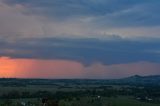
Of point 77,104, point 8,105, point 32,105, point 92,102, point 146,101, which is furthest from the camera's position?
point 146,101

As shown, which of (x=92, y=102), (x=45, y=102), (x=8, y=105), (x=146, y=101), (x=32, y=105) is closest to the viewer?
(x=45, y=102)

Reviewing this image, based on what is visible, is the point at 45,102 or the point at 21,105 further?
the point at 21,105

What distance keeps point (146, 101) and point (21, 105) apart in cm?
6977

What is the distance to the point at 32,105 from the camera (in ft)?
481

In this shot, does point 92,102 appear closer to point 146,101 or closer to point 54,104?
point 146,101

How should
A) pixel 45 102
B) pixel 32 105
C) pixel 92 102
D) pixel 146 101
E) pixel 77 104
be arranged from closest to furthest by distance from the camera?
pixel 45 102 → pixel 32 105 → pixel 77 104 → pixel 92 102 → pixel 146 101

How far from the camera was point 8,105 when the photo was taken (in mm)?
137625

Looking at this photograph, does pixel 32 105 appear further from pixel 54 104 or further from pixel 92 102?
pixel 54 104

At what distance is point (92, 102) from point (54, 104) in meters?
83.8

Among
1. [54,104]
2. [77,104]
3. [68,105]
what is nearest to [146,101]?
[77,104]

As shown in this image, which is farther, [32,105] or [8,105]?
[32,105]

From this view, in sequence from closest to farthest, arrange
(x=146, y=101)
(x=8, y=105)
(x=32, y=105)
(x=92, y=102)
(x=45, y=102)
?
1. (x=45, y=102)
2. (x=8, y=105)
3. (x=32, y=105)
4. (x=92, y=102)
5. (x=146, y=101)

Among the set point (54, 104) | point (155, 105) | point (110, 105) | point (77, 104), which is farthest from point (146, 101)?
point (54, 104)

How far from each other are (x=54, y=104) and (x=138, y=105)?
94163 mm
